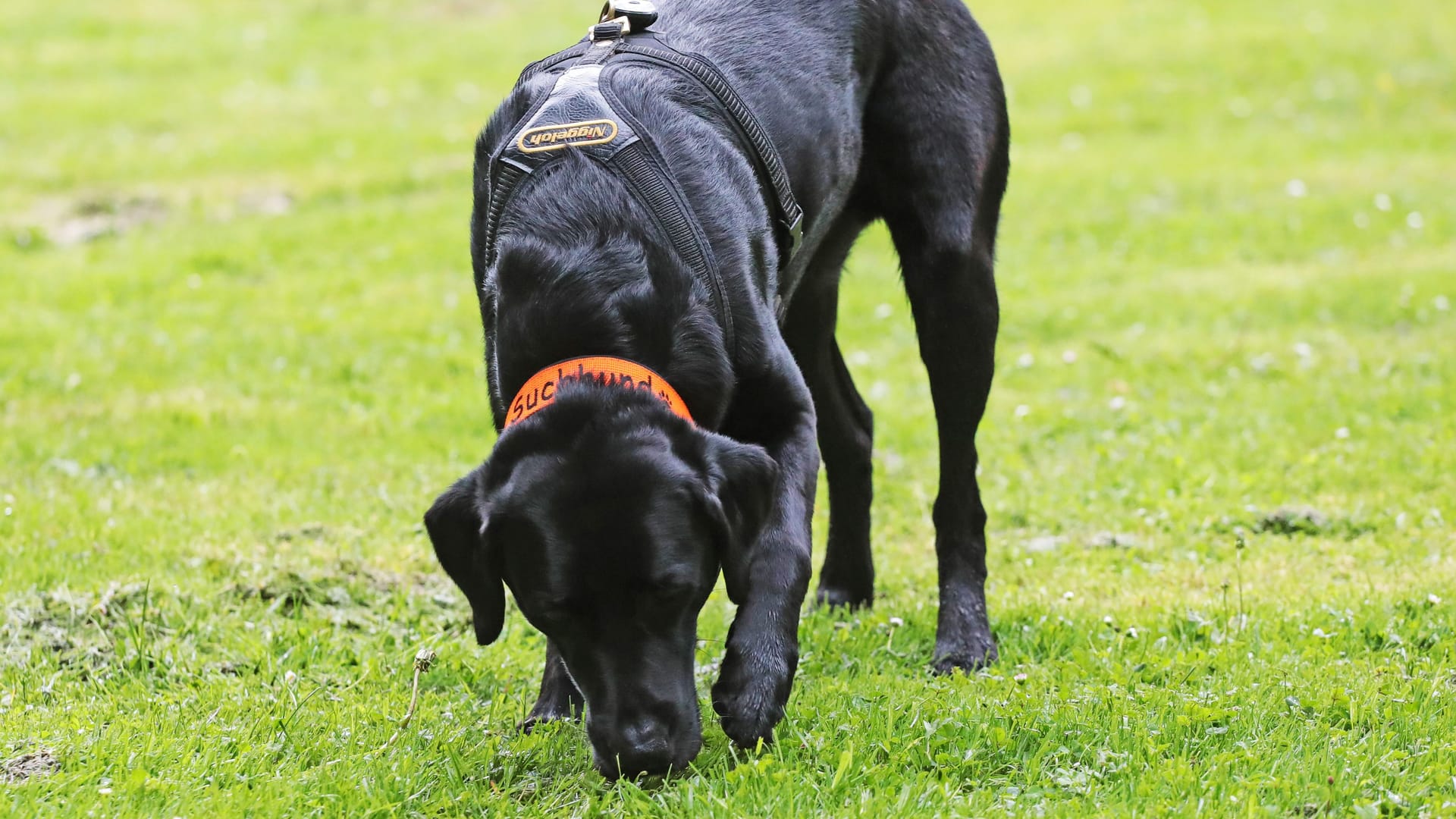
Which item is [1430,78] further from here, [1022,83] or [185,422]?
[185,422]

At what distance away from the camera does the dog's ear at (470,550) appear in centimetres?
360

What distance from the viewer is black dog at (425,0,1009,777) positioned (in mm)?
3473

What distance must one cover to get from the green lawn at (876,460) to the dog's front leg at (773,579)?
0.13 meters

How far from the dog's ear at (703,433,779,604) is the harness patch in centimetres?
86

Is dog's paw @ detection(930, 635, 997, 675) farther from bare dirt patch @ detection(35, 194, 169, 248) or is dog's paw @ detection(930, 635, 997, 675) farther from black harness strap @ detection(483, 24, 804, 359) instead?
bare dirt patch @ detection(35, 194, 169, 248)

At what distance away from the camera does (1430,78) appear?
16156 mm

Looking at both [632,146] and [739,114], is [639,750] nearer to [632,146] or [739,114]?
[632,146]

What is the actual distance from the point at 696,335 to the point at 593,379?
335 millimetres

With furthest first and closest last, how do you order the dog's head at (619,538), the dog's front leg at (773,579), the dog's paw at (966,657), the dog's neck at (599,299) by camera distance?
the dog's paw at (966,657) < the dog's front leg at (773,579) < the dog's neck at (599,299) < the dog's head at (619,538)

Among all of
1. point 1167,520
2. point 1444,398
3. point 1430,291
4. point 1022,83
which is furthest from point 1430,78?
point 1167,520

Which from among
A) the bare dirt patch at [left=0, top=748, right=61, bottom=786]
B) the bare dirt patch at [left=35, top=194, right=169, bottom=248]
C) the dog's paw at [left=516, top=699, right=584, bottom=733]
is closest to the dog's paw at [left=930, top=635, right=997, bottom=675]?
the dog's paw at [left=516, top=699, right=584, bottom=733]

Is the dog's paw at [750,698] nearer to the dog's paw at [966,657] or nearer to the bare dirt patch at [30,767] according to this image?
the dog's paw at [966,657]

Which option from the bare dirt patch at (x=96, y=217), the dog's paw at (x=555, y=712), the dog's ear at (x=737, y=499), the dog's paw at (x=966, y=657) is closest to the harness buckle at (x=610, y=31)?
the dog's ear at (x=737, y=499)

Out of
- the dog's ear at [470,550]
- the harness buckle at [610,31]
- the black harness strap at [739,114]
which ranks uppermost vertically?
the harness buckle at [610,31]
